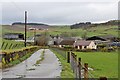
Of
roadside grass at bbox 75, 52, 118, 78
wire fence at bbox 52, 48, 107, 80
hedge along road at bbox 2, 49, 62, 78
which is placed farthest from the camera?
roadside grass at bbox 75, 52, 118, 78

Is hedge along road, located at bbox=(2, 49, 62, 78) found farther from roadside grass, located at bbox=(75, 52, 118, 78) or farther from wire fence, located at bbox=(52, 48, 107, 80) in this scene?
roadside grass, located at bbox=(75, 52, 118, 78)

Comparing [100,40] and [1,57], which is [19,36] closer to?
[100,40]

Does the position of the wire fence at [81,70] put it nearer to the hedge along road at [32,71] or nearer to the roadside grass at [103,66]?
the hedge along road at [32,71]

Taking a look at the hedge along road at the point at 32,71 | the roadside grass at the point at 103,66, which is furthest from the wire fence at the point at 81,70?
the roadside grass at the point at 103,66

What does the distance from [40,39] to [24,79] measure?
158996mm

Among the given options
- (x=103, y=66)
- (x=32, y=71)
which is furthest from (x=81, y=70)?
(x=103, y=66)

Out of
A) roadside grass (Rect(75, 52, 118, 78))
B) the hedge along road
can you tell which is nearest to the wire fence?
the hedge along road

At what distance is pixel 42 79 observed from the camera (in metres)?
17.1

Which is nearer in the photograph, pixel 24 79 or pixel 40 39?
pixel 24 79

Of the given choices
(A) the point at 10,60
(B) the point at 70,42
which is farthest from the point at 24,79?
(B) the point at 70,42

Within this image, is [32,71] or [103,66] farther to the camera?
[103,66]

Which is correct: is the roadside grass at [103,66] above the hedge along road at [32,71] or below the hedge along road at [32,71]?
below

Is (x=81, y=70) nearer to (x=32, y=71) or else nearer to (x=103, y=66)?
(x=32, y=71)

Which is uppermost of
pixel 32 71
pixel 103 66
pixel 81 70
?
pixel 81 70
